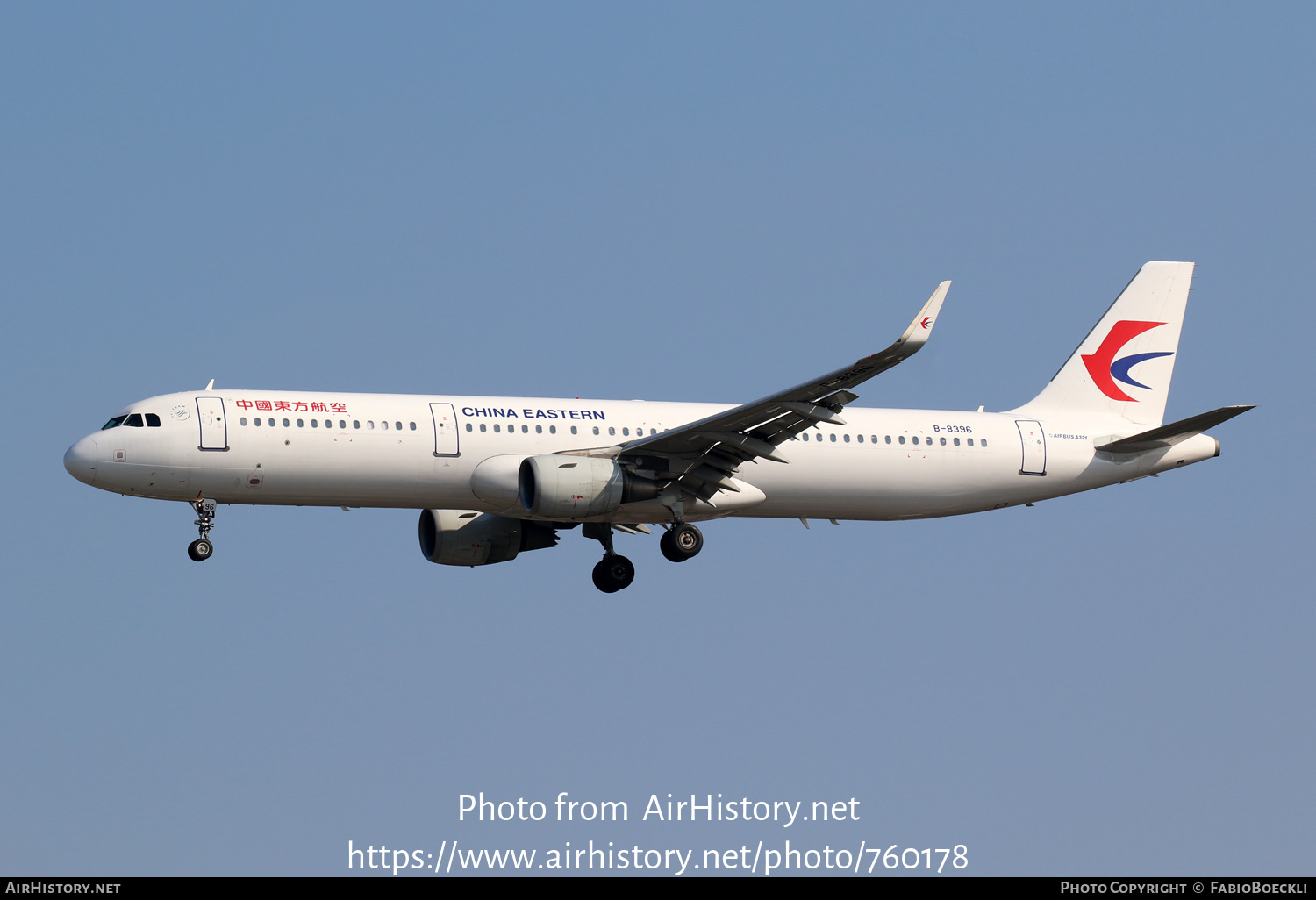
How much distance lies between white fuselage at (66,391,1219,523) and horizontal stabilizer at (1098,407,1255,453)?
0.26 meters

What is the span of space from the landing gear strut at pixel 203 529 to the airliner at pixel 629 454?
0.04 m

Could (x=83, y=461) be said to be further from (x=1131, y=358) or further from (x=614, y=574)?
(x=1131, y=358)

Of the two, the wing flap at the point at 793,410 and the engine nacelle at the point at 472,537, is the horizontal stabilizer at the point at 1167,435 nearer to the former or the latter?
the wing flap at the point at 793,410

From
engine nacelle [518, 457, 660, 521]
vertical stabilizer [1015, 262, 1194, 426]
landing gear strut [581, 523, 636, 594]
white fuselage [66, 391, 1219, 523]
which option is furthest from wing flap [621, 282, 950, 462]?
vertical stabilizer [1015, 262, 1194, 426]

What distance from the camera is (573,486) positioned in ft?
132

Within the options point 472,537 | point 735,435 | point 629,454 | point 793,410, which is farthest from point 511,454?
point 793,410

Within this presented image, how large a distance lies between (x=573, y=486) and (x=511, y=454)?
2.03 meters

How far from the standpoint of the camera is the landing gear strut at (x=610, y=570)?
45.1 m

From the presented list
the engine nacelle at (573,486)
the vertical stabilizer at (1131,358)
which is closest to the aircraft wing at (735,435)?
the engine nacelle at (573,486)

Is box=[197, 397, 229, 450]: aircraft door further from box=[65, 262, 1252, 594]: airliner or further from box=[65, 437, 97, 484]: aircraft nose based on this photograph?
box=[65, 437, 97, 484]: aircraft nose

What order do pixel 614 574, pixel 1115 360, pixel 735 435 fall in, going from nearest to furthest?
pixel 735 435
pixel 614 574
pixel 1115 360

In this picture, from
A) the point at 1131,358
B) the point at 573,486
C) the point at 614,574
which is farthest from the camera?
the point at 1131,358
